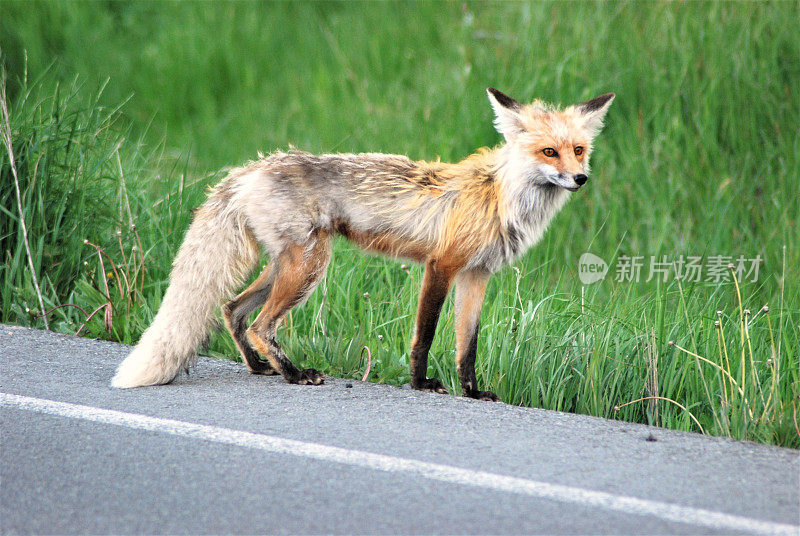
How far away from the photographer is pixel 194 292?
4.80 metres

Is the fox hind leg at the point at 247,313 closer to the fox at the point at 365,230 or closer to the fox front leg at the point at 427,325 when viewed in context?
the fox at the point at 365,230

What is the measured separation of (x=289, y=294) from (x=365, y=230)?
0.65 meters

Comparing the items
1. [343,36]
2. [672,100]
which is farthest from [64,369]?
[343,36]

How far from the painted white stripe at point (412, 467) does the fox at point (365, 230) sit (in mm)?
586

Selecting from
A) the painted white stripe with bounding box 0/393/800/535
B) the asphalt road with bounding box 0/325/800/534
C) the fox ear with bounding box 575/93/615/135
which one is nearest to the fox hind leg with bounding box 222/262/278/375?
the asphalt road with bounding box 0/325/800/534

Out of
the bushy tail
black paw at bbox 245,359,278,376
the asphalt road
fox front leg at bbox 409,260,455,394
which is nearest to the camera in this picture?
the asphalt road

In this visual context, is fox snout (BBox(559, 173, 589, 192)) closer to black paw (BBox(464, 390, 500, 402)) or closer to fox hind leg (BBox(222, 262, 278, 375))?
black paw (BBox(464, 390, 500, 402))

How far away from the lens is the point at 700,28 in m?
9.10

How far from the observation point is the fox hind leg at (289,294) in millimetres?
4816

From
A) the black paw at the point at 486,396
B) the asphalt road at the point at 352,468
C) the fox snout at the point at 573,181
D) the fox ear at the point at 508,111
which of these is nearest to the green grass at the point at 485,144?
the black paw at the point at 486,396

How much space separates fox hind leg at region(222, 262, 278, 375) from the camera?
16.7ft

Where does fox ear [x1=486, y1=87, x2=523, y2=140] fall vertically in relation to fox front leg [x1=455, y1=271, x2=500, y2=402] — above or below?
above

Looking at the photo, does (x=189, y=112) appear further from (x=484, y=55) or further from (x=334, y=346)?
(x=334, y=346)

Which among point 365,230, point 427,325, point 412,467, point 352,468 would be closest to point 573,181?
point 427,325
